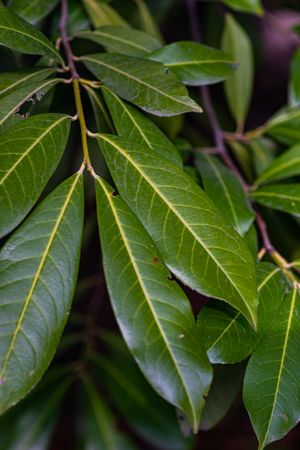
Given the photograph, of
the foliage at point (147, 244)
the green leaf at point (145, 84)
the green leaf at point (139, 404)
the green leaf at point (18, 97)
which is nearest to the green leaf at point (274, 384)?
the foliage at point (147, 244)

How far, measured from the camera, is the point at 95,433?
4.64 feet

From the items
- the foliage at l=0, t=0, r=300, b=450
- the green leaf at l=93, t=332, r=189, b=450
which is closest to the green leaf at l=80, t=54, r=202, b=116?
the foliage at l=0, t=0, r=300, b=450

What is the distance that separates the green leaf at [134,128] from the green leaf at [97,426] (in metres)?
0.86

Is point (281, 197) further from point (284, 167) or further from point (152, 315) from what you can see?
point (152, 315)

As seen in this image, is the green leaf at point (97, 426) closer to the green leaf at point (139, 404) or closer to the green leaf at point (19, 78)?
the green leaf at point (139, 404)

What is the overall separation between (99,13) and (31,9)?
16cm

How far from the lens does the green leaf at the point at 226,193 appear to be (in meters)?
0.86

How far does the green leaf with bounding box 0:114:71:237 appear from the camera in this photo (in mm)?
621

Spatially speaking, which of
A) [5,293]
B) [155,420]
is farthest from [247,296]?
[155,420]

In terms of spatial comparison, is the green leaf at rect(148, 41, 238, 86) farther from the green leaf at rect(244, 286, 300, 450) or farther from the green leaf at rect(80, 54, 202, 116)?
the green leaf at rect(244, 286, 300, 450)

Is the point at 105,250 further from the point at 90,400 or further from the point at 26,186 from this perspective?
A: the point at 90,400

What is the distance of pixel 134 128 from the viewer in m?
0.75

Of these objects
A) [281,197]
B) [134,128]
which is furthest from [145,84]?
[281,197]

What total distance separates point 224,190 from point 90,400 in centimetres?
77
